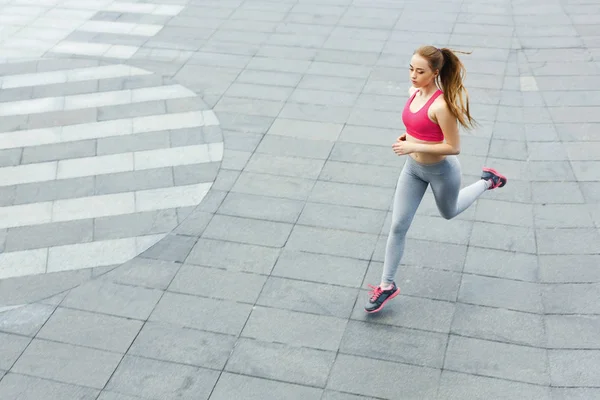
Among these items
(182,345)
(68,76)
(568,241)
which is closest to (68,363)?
(182,345)

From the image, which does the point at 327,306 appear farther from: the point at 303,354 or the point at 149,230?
the point at 149,230

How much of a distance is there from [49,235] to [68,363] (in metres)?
1.93

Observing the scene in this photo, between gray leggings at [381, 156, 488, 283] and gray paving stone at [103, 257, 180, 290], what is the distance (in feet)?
6.23

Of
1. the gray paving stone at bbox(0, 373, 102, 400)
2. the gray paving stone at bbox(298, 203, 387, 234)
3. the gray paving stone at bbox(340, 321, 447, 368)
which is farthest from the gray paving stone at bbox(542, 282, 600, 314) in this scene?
the gray paving stone at bbox(0, 373, 102, 400)

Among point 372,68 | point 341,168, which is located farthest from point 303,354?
point 372,68

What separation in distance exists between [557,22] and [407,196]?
293 inches

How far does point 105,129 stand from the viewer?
9172 mm

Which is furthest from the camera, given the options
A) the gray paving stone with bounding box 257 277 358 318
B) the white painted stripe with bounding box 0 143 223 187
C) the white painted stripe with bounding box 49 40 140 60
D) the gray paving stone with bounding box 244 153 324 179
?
the white painted stripe with bounding box 49 40 140 60

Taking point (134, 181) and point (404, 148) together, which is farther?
point (134, 181)

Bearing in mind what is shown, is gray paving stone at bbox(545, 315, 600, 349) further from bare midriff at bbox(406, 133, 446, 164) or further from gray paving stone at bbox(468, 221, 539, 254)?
bare midriff at bbox(406, 133, 446, 164)

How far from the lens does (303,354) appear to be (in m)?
5.69

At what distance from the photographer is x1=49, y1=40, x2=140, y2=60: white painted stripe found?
11234 mm

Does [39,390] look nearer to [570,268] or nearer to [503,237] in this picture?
[503,237]

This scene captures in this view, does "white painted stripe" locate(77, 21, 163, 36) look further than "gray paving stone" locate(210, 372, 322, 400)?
Yes
